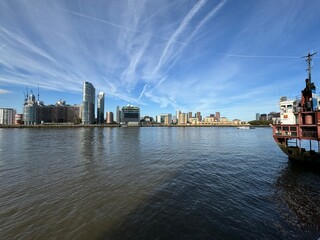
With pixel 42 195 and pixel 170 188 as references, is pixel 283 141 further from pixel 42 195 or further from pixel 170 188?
pixel 42 195

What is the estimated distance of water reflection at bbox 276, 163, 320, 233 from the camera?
33.0 ft

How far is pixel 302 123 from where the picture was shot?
78.4ft

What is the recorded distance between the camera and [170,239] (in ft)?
26.8

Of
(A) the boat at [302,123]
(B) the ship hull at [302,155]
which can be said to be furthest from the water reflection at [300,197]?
(A) the boat at [302,123]

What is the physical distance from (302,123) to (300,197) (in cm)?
1514

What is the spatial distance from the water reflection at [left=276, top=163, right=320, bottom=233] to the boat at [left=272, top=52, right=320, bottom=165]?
3.19 metres

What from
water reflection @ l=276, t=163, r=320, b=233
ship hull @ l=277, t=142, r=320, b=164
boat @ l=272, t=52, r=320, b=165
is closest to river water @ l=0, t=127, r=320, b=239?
water reflection @ l=276, t=163, r=320, b=233

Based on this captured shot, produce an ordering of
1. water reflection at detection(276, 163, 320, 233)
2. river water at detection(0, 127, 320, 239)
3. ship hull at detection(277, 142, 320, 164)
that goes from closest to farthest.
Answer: river water at detection(0, 127, 320, 239)
water reflection at detection(276, 163, 320, 233)
ship hull at detection(277, 142, 320, 164)

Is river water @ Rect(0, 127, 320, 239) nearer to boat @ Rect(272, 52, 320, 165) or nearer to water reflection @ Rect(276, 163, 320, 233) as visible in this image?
water reflection @ Rect(276, 163, 320, 233)

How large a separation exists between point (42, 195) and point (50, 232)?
5827mm

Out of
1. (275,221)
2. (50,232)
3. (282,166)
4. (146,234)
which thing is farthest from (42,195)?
(282,166)

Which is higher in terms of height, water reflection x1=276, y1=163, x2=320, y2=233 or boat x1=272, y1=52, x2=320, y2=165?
boat x1=272, y1=52, x2=320, y2=165

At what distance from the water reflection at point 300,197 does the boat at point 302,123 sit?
10.5ft

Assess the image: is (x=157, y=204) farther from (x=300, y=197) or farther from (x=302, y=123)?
(x=302, y=123)
